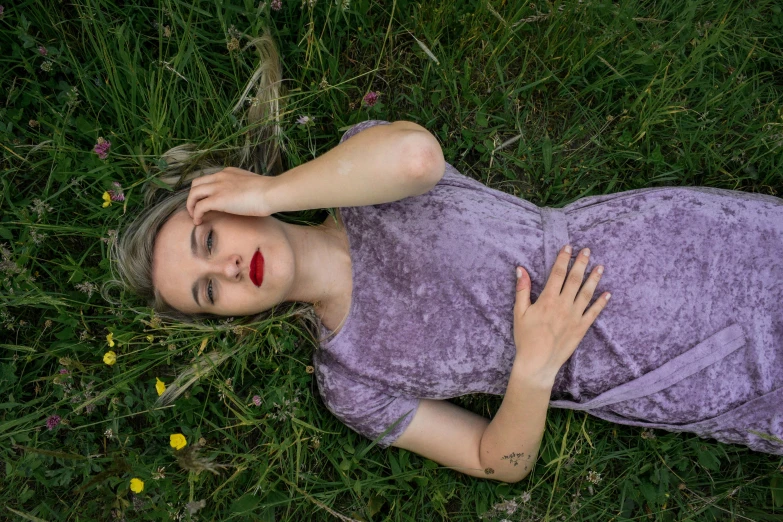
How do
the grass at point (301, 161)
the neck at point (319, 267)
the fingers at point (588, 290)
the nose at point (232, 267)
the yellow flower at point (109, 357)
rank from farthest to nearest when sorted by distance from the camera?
the grass at point (301, 161)
the yellow flower at point (109, 357)
the neck at point (319, 267)
the fingers at point (588, 290)
the nose at point (232, 267)

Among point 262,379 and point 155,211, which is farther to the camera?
point 262,379

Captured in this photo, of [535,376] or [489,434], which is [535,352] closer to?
[535,376]

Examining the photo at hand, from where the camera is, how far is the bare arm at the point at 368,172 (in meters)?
2.38

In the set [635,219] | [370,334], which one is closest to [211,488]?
[370,334]

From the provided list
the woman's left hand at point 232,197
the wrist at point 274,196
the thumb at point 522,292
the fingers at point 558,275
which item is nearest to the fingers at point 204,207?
the woman's left hand at point 232,197

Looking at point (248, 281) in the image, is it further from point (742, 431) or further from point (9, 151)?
point (742, 431)

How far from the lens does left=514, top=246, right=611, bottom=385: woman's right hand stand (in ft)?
8.77

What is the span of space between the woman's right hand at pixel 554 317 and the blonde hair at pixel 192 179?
1120 mm

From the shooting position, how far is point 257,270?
99.8 inches

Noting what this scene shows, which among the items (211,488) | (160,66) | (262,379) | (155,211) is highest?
(160,66)

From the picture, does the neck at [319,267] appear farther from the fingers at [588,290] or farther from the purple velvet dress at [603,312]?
→ the fingers at [588,290]

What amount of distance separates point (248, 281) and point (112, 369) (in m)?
1.25

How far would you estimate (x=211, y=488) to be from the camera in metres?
3.19

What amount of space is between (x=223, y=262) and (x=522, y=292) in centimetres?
142
